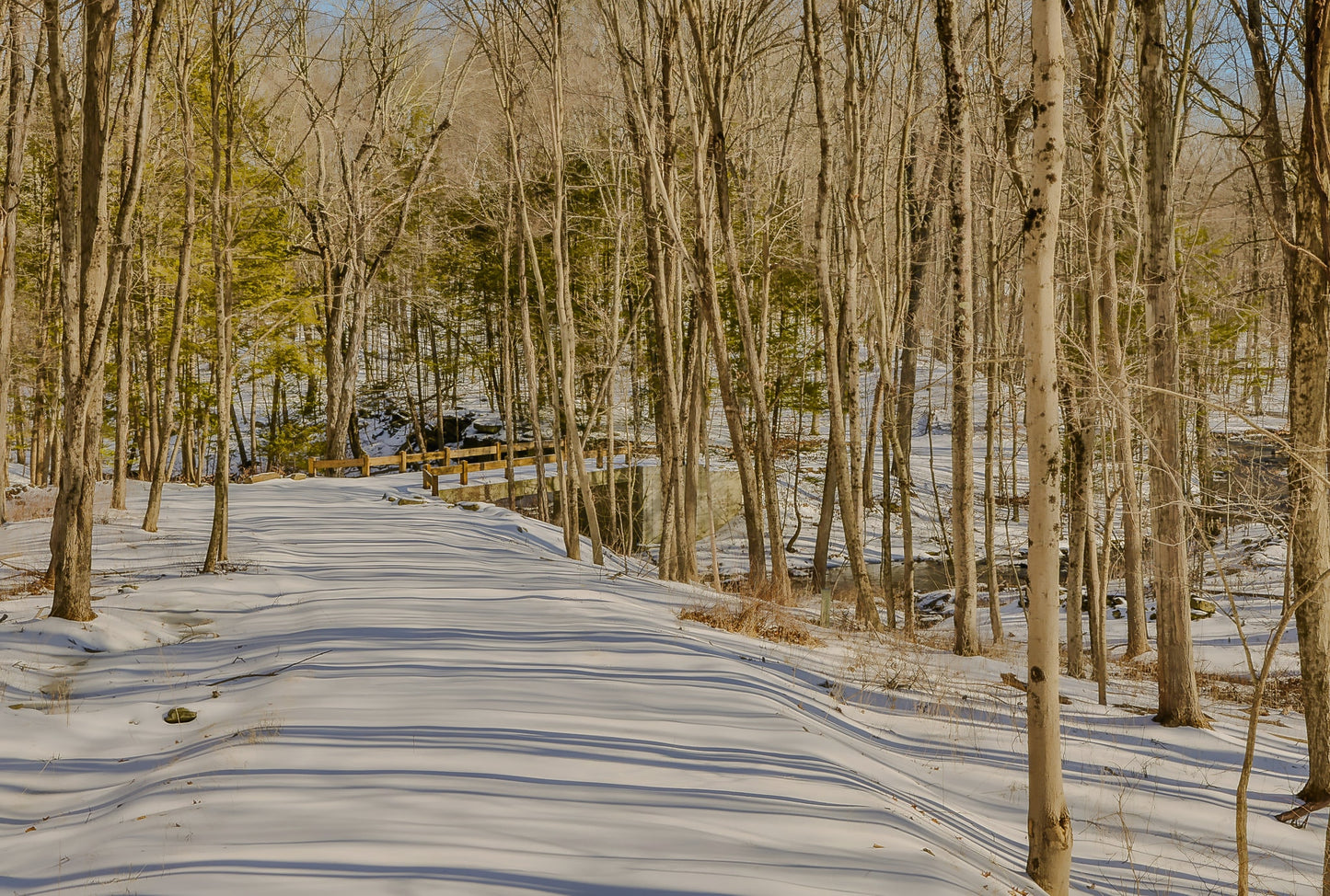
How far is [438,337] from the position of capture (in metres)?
35.5

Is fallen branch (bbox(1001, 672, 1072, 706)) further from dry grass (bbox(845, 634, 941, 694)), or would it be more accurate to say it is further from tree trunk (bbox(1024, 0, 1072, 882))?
tree trunk (bbox(1024, 0, 1072, 882))

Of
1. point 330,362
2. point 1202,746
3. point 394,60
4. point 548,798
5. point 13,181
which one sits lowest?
point 1202,746

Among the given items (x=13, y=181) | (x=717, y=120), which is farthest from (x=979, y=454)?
(x=13, y=181)

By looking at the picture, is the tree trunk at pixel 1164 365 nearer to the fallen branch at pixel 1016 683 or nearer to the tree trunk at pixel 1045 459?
the fallen branch at pixel 1016 683

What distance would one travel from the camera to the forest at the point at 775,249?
20.2ft

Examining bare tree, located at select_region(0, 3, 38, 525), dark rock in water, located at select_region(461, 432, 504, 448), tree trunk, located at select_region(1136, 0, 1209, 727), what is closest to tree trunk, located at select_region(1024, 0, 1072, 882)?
tree trunk, located at select_region(1136, 0, 1209, 727)

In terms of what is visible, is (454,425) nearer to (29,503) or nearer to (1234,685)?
(29,503)

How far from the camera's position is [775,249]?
79.0ft

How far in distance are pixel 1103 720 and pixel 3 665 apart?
9.37 m

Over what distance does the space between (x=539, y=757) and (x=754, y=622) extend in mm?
4588

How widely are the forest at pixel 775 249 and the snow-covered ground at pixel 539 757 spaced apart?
34.5 inches

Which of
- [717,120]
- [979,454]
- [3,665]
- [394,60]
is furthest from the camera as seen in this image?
[979,454]

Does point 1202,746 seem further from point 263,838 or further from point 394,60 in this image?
point 394,60

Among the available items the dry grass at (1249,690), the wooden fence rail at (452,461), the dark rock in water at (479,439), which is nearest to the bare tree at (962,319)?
the dry grass at (1249,690)
